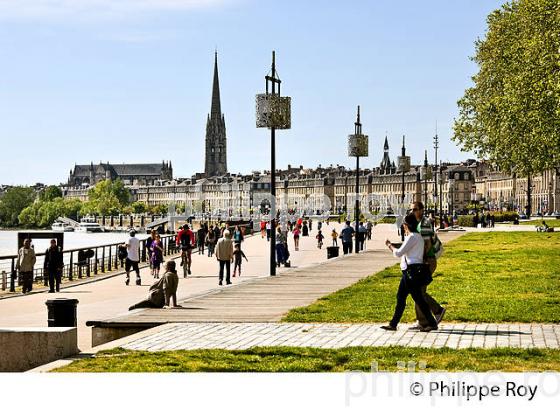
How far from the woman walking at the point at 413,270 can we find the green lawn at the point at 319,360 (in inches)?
72.3

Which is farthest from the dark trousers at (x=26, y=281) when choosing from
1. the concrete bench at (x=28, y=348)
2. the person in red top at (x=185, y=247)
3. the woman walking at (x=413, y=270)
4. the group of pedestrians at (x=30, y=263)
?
the concrete bench at (x=28, y=348)

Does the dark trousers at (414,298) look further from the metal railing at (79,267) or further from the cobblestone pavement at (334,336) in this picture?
the metal railing at (79,267)

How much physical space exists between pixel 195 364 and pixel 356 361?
5.54ft

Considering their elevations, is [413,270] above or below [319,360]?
above

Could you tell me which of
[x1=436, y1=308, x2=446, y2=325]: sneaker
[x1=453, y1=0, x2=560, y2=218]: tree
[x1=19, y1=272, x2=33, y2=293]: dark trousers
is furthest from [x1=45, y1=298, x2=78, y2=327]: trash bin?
[x1=453, y1=0, x2=560, y2=218]: tree

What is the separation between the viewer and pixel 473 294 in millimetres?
20250

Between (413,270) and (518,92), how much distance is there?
105ft

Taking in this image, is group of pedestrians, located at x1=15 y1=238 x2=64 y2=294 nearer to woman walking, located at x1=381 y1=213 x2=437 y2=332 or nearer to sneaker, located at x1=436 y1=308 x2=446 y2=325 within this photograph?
sneaker, located at x1=436 y1=308 x2=446 y2=325

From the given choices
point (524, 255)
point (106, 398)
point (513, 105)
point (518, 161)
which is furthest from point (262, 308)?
point (518, 161)

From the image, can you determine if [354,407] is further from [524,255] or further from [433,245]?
[524,255]

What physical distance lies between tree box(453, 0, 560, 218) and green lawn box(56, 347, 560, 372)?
26.3 m

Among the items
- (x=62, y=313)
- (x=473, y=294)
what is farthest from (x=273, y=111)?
(x=62, y=313)

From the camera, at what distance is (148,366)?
37.5 feet

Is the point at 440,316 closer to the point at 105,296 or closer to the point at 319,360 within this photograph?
the point at 319,360
